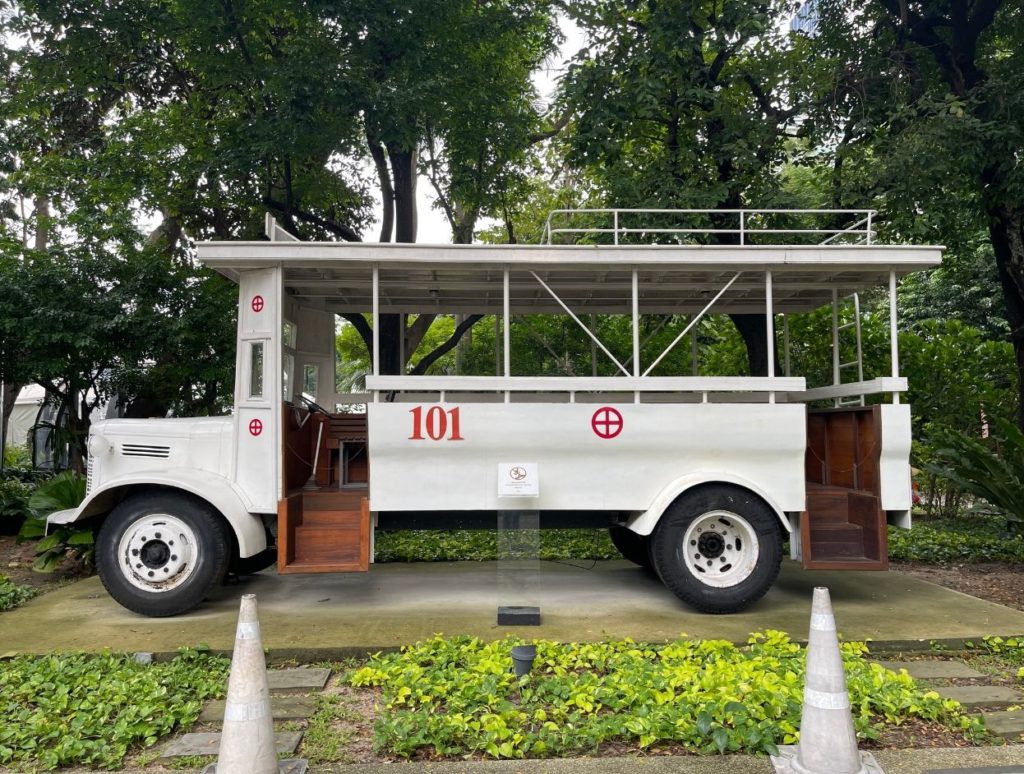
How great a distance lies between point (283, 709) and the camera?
399cm

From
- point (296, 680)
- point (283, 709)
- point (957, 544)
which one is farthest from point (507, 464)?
point (957, 544)

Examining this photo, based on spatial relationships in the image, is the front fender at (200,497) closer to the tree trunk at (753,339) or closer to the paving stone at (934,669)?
the paving stone at (934,669)

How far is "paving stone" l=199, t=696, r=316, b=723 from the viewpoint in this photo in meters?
3.89

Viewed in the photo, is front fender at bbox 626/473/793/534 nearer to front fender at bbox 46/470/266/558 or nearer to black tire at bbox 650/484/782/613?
black tire at bbox 650/484/782/613

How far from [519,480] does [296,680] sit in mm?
2074

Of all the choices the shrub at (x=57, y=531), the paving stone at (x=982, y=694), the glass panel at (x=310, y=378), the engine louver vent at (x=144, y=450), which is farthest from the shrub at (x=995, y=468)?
the shrub at (x=57, y=531)

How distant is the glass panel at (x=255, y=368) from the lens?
19.4 ft

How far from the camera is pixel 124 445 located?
19.7 feet

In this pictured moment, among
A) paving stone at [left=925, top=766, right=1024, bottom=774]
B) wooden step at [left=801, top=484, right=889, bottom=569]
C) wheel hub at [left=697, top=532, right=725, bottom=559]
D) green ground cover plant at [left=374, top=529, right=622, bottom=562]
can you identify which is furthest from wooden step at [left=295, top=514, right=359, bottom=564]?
paving stone at [left=925, top=766, right=1024, bottom=774]

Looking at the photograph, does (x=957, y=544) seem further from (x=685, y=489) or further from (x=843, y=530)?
(x=685, y=489)

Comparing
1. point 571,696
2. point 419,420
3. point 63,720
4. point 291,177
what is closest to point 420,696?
point 571,696

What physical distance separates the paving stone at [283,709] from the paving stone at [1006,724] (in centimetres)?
347

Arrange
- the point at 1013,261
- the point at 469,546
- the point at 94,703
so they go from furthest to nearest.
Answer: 1. the point at 1013,261
2. the point at 469,546
3. the point at 94,703

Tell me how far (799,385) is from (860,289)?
166 centimetres
